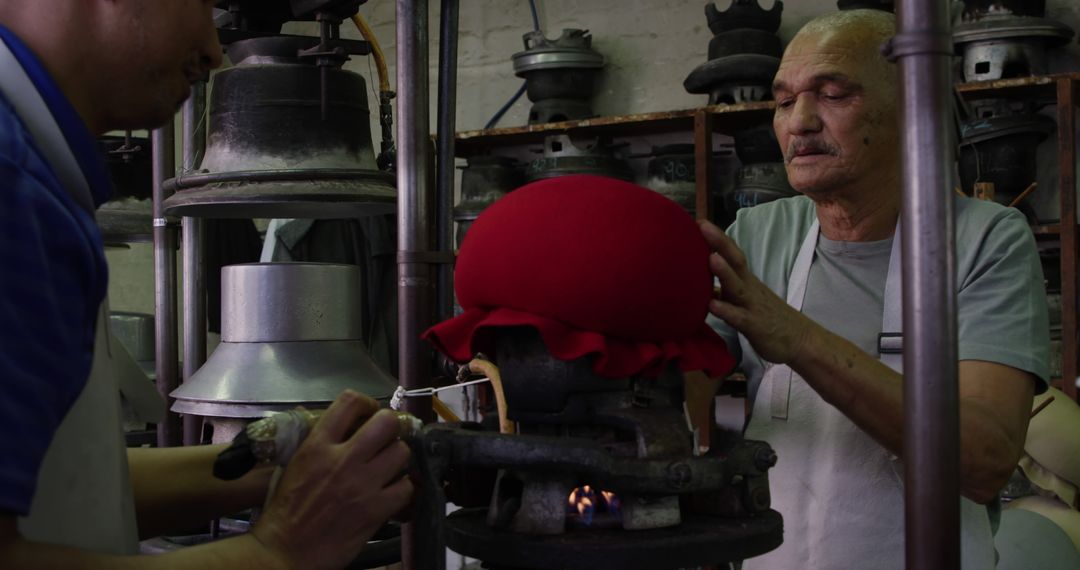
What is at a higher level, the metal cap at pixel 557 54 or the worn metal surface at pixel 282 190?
the metal cap at pixel 557 54

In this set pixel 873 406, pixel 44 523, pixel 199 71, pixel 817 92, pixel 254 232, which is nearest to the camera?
pixel 44 523

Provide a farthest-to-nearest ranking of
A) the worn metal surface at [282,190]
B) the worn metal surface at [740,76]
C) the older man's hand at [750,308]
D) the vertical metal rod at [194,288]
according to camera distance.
Result: the worn metal surface at [740,76] → the vertical metal rod at [194,288] → the worn metal surface at [282,190] → the older man's hand at [750,308]

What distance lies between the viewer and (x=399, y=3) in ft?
5.77

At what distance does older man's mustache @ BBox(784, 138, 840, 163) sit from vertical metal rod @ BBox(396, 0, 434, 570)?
0.59 meters

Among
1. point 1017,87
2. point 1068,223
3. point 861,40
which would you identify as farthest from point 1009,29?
point 861,40

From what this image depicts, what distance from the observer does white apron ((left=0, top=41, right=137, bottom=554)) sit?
924mm

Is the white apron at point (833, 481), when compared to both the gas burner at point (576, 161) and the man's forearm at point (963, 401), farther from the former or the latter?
the gas burner at point (576, 161)

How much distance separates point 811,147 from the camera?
1596 millimetres

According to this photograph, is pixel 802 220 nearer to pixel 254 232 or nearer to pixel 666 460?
pixel 666 460

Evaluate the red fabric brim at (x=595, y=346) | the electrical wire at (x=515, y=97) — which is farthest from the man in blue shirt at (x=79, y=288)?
the electrical wire at (x=515, y=97)

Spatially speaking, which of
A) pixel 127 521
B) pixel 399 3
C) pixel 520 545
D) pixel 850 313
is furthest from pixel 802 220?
pixel 127 521

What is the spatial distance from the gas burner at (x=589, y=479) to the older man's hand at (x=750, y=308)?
0.45 feet

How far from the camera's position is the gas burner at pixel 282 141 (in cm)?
177

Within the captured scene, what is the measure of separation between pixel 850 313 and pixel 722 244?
1.69 ft
